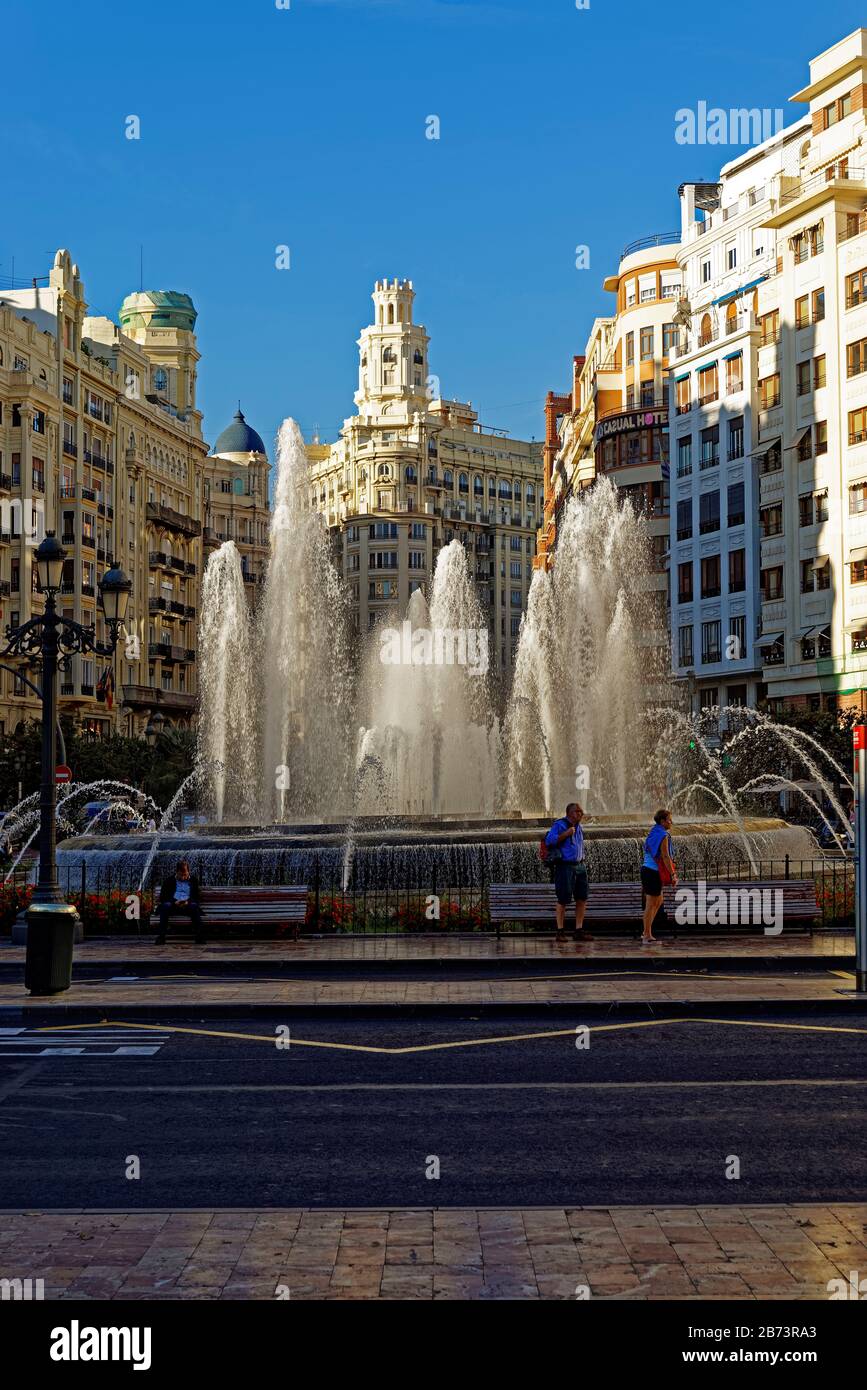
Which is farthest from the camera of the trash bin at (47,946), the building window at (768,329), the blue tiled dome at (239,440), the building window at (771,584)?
the blue tiled dome at (239,440)

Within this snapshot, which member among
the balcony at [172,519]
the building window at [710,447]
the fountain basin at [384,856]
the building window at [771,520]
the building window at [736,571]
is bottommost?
the fountain basin at [384,856]

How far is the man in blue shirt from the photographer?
2017cm

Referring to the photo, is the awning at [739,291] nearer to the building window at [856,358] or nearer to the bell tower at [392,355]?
the building window at [856,358]

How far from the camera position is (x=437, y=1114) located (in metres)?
10.1

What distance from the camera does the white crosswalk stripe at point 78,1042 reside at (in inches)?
507

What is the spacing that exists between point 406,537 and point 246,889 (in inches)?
4651

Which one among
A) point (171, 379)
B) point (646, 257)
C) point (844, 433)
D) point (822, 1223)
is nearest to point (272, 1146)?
point (822, 1223)

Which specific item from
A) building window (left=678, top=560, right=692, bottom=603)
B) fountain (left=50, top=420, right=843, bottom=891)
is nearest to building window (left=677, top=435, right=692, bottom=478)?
fountain (left=50, top=420, right=843, bottom=891)

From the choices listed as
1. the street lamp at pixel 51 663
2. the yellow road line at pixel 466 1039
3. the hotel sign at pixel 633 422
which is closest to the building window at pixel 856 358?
the hotel sign at pixel 633 422

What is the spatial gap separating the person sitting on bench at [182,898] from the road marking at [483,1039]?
6.79m

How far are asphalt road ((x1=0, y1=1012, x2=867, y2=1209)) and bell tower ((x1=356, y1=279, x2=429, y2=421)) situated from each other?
5427 inches

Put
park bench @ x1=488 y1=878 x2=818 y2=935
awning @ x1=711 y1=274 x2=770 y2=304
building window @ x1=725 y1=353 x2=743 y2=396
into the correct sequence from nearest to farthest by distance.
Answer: park bench @ x1=488 y1=878 x2=818 y2=935 < awning @ x1=711 y1=274 x2=770 y2=304 < building window @ x1=725 y1=353 x2=743 y2=396

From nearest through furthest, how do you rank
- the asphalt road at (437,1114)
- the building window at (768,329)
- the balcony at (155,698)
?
the asphalt road at (437,1114), the building window at (768,329), the balcony at (155,698)

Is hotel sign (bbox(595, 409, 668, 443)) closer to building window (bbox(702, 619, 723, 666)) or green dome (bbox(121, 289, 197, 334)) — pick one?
building window (bbox(702, 619, 723, 666))
